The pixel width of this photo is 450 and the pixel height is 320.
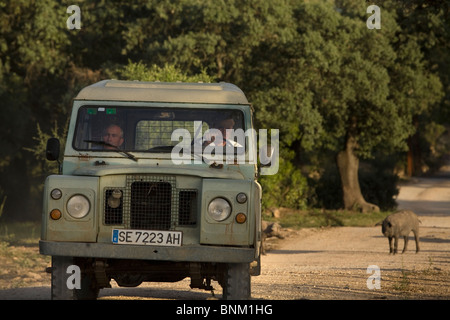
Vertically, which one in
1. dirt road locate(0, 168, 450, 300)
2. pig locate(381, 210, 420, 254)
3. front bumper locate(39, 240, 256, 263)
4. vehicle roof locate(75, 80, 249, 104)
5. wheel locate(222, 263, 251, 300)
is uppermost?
vehicle roof locate(75, 80, 249, 104)

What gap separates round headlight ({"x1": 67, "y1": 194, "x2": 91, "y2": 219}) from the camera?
8820 millimetres

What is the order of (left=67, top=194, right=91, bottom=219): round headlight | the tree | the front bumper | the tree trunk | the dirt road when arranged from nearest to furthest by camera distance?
the front bumper < (left=67, top=194, right=91, bottom=219): round headlight < the dirt road < the tree < the tree trunk

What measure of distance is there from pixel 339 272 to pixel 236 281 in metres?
6.81

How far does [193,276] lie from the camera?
9.13 meters

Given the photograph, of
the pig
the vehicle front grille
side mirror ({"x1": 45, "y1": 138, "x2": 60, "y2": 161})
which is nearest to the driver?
side mirror ({"x1": 45, "y1": 138, "x2": 60, "y2": 161})

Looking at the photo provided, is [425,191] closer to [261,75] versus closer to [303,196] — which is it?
[303,196]

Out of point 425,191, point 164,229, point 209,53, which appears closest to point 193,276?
point 164,229

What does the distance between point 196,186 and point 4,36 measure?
30.4 m

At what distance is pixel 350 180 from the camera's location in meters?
35.3

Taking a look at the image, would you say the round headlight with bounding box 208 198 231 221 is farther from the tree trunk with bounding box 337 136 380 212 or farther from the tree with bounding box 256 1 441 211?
the tree trunk with bounding box 337 136 380 212

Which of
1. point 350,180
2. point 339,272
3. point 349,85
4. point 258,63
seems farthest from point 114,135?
point 350,180

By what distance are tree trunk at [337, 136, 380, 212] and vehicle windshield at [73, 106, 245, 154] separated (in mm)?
25407

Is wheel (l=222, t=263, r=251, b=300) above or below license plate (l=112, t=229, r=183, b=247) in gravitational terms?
below

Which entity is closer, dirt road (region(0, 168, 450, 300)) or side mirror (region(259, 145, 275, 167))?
side mirror (region(259, 145, 275, 167))
